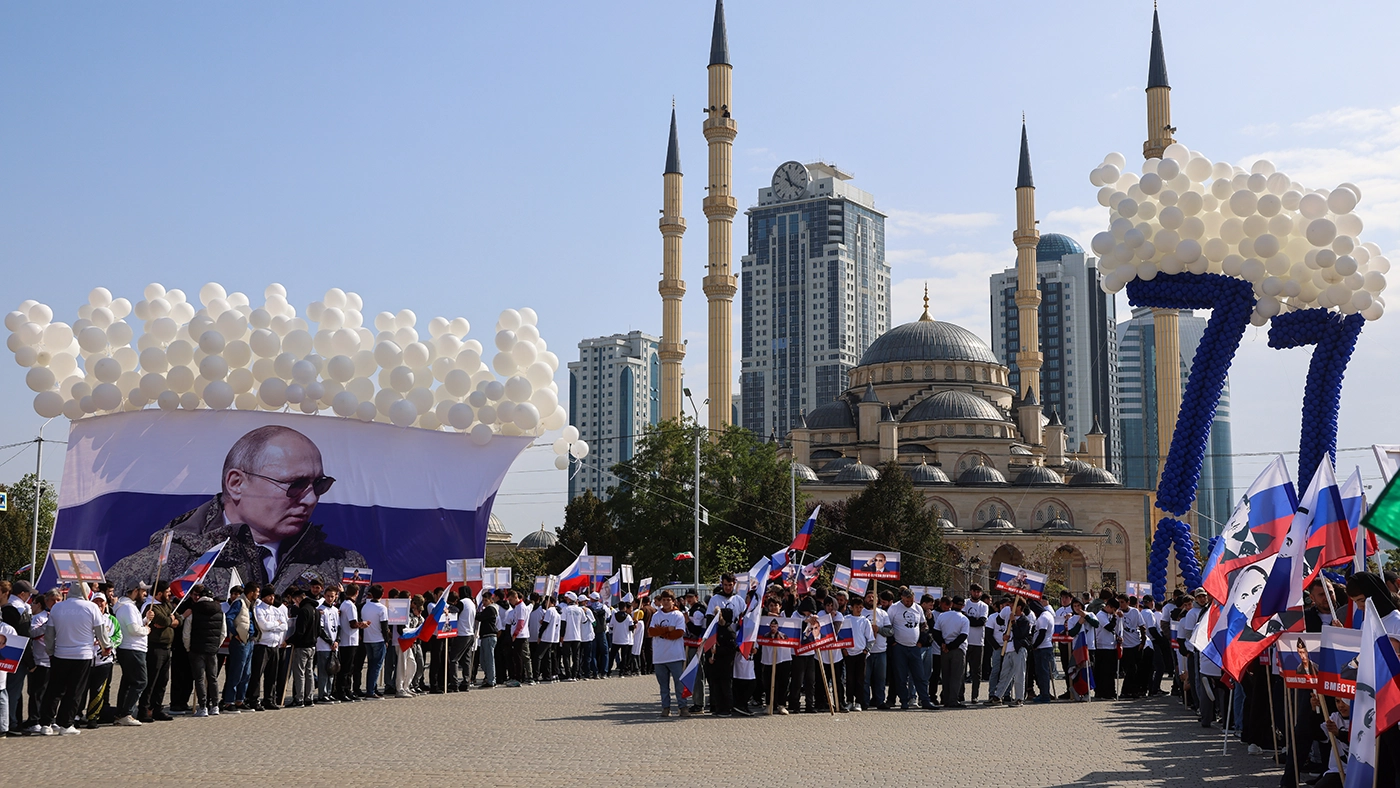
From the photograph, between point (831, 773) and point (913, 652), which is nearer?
point (831, 773)

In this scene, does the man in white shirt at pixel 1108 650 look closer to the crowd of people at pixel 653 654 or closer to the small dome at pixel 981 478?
the crowd of people at pixel 653 654

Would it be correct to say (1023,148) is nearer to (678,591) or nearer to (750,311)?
(678,591)

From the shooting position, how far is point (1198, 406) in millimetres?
22391

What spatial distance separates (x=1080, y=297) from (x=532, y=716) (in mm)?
134966

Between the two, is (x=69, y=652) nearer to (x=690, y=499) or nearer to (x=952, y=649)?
(x=952, y=649)

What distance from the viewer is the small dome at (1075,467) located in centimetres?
7044

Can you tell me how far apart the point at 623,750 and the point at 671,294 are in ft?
142

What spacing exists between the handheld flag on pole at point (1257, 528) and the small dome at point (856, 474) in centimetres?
5341

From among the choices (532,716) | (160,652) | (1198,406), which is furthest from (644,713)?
(1198,406)

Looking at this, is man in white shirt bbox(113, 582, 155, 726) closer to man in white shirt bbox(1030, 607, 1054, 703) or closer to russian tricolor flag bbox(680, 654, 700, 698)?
russian tricolor flag bbox(680, 654, 700, 698)

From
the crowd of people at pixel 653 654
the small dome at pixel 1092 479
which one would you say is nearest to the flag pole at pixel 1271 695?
the crowd of people at pixel 653 654

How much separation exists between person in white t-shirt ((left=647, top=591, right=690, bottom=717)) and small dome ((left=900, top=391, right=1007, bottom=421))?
186 feet

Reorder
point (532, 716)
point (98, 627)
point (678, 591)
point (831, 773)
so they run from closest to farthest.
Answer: point (831, 773), point (98, 627), point (532, 716), point (678, 591)

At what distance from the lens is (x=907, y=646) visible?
56.1 ft
